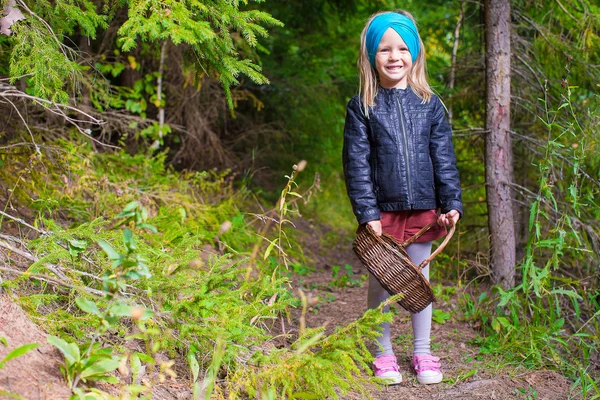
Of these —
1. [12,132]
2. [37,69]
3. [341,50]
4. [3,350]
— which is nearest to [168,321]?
[3,350]

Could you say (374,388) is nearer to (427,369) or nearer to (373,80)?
(427,369)

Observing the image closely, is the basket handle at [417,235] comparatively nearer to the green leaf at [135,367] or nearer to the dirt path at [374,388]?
the dirt path at [374,388]

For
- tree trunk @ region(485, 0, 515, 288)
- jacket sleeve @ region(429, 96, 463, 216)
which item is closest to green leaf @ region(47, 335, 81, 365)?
jacket sleeve @ region(429, 96, 463, 216)

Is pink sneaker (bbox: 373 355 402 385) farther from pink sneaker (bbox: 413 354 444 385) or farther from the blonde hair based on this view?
the blonde hair

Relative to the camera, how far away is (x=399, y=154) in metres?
3.60

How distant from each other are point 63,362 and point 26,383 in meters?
0.25

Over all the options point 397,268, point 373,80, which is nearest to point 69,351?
point 397,268

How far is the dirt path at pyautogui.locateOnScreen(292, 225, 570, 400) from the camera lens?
3.53 m

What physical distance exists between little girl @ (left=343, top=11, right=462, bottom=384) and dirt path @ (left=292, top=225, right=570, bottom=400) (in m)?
0.12

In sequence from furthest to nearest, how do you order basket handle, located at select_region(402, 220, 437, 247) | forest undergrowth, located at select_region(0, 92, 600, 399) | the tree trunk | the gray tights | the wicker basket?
the tree trunk → the gray tights → basket handle, located at select_region(402, 220, 437, 247) → the wicker basket → forest undergrowth, located at select_region(0, 92, 600, 399)

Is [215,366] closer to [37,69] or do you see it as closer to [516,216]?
[37,69]

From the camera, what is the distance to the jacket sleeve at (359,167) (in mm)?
3549

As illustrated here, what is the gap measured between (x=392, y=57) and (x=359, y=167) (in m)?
0.64

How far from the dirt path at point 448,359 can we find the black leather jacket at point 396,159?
0.77m
